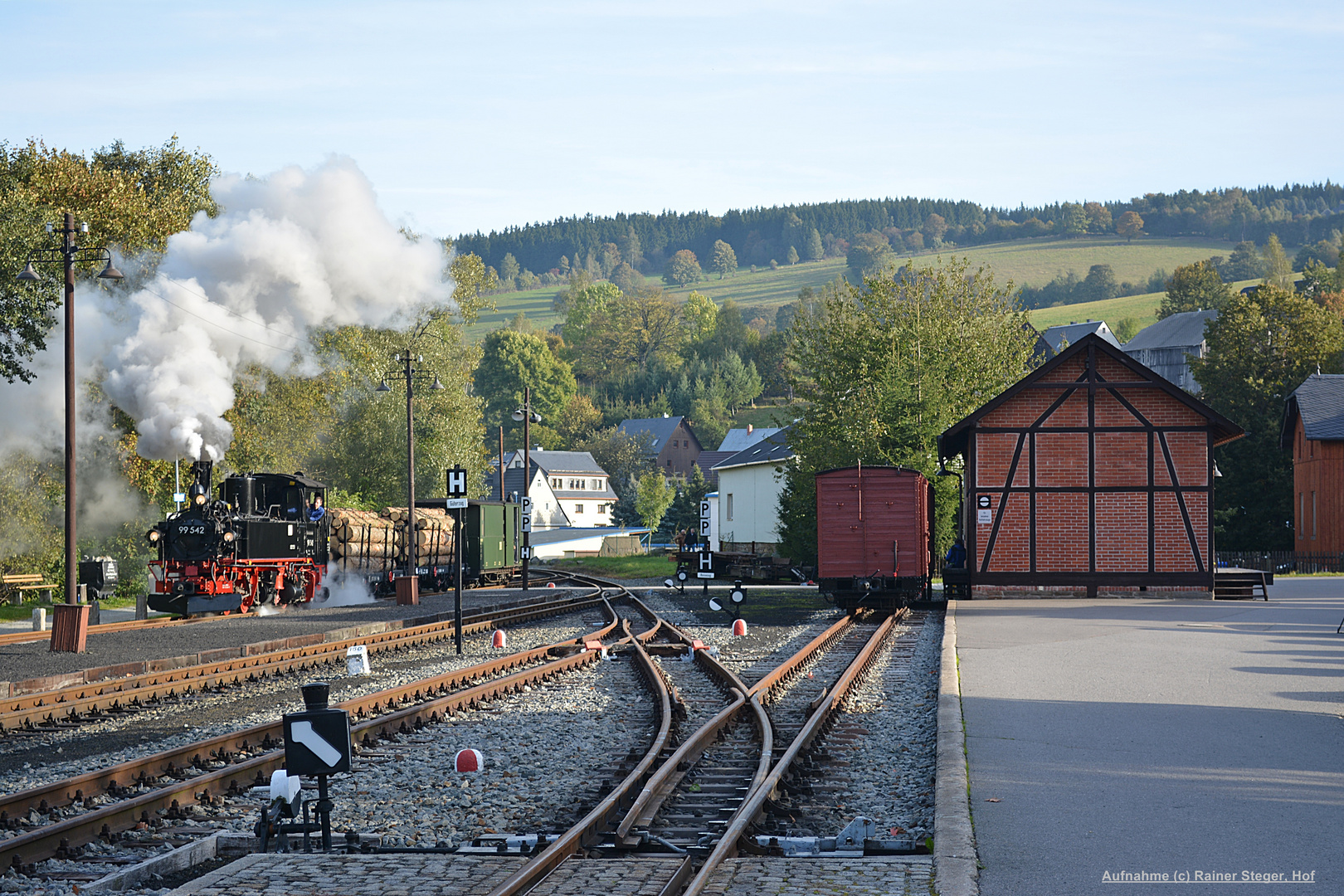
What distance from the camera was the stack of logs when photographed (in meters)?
35.2

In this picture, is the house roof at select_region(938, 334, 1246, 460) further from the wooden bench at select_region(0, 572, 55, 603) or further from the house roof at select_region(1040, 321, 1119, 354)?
the house roof at select_region(1040, 321, 1119, 354)

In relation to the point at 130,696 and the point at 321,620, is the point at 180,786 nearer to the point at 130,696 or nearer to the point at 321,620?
the point at 130,696

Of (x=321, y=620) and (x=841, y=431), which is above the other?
(x=841, y=431)

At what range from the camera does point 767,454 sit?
52.4 m

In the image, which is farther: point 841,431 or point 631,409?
point 631,409

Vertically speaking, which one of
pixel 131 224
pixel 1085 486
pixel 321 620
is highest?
pixel 131 224

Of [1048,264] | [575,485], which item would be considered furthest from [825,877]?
[1048,264]

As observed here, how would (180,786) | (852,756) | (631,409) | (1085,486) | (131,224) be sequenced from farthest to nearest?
1. (631,409)
2. (131,224)
3. (1085,486)
4. (852,756)
5. (180,786)

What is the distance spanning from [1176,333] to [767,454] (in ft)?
201

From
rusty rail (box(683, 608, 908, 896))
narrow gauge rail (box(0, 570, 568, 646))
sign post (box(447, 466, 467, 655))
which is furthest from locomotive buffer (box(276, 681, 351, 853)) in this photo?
narrow gauge rail (box(0, 570, 568, 646))

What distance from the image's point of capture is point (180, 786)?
8.55 metres

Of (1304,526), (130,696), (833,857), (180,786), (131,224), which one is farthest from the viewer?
(1304,526)

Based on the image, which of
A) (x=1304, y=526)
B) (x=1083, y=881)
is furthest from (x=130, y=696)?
(x=1304, y=526)

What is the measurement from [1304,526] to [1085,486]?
25.7 meters
